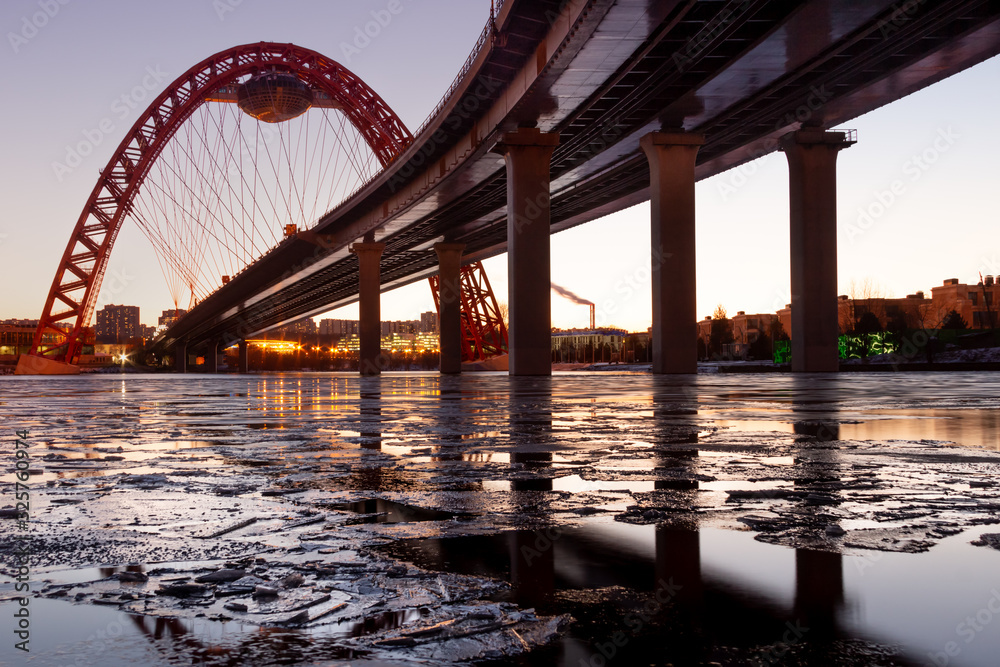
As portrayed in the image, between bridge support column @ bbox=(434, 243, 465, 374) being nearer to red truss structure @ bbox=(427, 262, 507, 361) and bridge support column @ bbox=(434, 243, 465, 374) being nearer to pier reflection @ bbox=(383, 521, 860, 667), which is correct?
red truss structure @ bbox=(427, 262, 507, 361)

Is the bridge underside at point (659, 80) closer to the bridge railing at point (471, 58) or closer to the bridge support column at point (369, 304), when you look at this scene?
the bridge railing at point (471, 58)

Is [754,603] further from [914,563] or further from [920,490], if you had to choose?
[920,490]

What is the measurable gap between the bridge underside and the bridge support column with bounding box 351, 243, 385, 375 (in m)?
9.35

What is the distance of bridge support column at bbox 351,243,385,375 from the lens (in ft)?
212

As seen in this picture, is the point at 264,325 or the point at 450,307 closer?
the point at 450,307

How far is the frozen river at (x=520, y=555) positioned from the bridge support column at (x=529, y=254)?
2941 cm

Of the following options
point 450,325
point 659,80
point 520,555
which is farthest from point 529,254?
point 520,555

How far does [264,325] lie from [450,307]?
80.7m

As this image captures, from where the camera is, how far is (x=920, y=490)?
13.5ft

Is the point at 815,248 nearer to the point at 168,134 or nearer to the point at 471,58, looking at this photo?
the point at 471,58

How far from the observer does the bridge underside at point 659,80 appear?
26.5 metres

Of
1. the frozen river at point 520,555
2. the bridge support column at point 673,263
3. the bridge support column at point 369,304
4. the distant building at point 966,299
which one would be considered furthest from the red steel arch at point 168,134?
the distant building at point 966,299

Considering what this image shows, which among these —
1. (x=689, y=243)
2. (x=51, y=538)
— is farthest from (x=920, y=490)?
(x=689, y=243)

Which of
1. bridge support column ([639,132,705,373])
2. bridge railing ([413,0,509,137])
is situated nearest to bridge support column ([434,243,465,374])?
bridge railing ([413,0,509,137])
